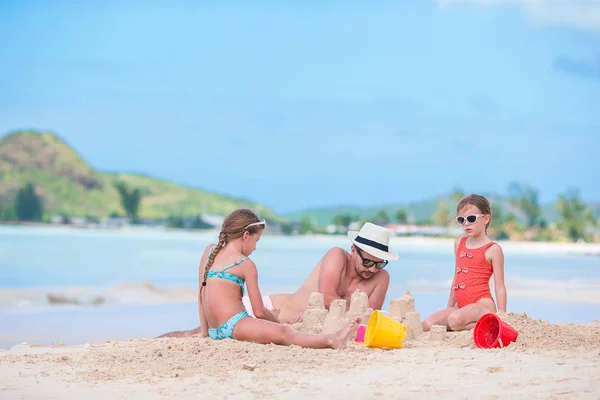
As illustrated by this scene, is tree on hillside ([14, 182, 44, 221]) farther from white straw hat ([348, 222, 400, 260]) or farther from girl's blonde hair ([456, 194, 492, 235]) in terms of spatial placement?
white straw hat ([348, 222, 400, 260])

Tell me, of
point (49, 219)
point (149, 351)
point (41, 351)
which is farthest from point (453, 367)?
point (49, 219)

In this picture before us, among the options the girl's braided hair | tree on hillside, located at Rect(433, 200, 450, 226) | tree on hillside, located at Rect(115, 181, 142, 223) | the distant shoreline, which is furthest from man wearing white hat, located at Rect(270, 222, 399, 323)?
tree on hillside, located at Rect(115, 181, 142, 223)

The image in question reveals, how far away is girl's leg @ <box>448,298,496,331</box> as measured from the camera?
6051mm

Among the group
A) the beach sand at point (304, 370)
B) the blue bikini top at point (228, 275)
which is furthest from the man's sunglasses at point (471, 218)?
the blue bikini top at point (228, 275)

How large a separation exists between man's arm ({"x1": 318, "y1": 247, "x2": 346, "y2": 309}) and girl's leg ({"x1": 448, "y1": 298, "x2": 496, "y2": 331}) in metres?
0.85

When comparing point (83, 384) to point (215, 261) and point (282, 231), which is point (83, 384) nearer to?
point (215, 261)

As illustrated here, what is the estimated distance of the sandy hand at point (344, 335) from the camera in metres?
4.86

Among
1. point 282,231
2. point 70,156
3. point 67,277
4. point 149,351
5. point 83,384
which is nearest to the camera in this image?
point 83,384

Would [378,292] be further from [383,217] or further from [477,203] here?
[383,217]

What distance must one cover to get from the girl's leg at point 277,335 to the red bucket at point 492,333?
847 mm

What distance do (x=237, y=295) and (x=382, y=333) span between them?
3.10 ft

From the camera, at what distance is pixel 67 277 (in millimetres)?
19047

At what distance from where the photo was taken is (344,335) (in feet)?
16.0

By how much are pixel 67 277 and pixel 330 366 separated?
51.2 ft
